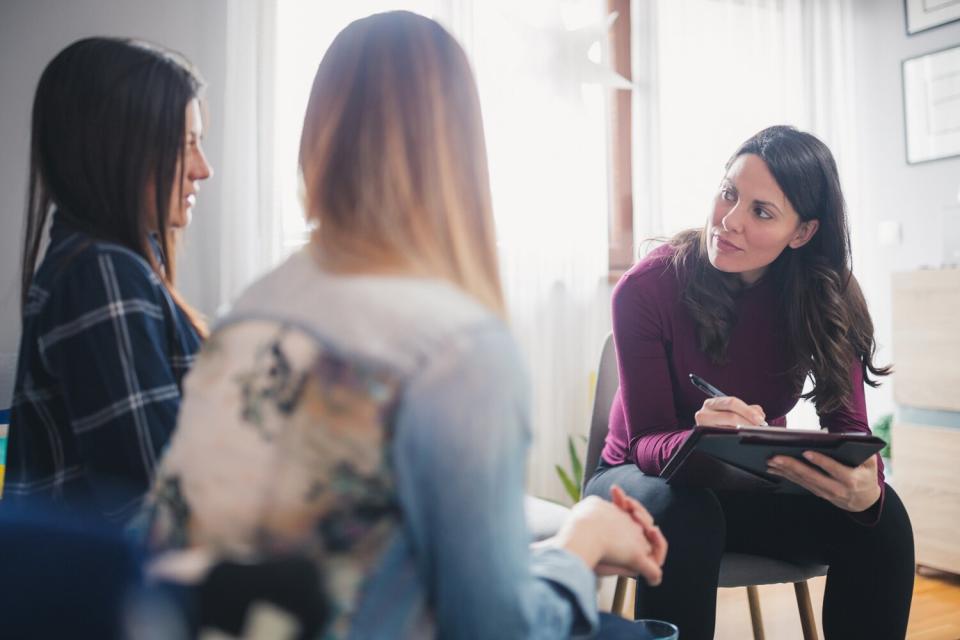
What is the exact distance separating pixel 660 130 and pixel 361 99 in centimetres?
278

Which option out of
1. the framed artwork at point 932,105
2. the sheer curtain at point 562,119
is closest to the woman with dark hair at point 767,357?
the sheer curtain at point 562,119

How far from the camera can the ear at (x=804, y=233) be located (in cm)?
167

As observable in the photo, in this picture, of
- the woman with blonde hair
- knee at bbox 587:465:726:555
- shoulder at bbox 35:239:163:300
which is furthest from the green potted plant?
the woman with blonde hair

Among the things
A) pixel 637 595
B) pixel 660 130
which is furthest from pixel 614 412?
pixel 660 130

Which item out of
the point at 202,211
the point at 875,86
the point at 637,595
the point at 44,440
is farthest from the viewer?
the point at 875,86

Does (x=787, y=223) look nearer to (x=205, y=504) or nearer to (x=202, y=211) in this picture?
(x=205, y=504)

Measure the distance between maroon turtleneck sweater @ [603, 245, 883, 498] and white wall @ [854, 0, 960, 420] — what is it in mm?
2306

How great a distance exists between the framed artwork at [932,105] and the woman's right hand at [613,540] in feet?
10.8

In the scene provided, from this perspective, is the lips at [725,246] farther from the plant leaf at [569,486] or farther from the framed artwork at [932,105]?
the framed artwork at [932,105]

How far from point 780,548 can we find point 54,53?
7.19 feet

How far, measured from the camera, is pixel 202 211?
2521mm

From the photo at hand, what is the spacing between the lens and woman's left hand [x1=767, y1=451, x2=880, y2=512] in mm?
1268

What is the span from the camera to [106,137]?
3.15ft

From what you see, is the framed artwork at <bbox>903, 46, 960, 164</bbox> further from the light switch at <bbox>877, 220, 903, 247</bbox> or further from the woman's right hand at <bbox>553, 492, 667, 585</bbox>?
the woman's right hand at <bbox>553, 492, 667, 585</bbox>
